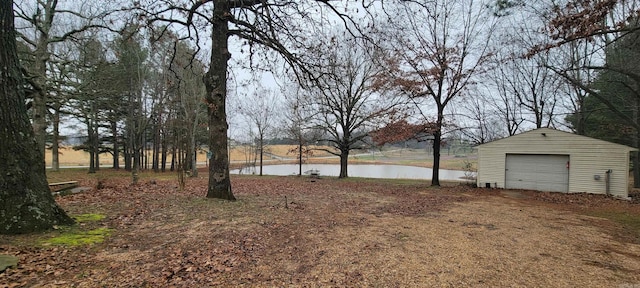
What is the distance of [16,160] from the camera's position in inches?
153

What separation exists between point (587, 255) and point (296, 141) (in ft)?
63.0

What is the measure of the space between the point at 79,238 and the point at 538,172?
1673 cm

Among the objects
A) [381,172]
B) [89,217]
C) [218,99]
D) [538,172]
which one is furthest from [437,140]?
[381,172]

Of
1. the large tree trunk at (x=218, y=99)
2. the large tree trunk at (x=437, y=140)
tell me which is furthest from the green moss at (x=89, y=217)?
the large tree trunk at (x=437, y=140)

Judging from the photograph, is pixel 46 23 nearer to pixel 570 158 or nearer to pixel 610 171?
pixel 570 158

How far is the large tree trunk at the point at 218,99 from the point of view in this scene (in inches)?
285

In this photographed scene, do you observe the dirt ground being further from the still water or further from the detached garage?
the still water

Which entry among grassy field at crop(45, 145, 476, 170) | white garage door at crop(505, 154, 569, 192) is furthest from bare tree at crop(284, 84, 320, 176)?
white garage door at crop(505, 154, 569, 192)

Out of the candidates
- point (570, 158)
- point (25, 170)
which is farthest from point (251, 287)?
point (570, 158)

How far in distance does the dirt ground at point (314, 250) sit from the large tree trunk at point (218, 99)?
69 centimetres

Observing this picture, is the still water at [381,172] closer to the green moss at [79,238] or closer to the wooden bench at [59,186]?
the wooden bench at [59,186]

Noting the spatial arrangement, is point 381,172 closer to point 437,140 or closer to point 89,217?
point 437,140

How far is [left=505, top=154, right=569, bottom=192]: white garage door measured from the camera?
43.2 ft

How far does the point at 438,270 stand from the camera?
139 inches
